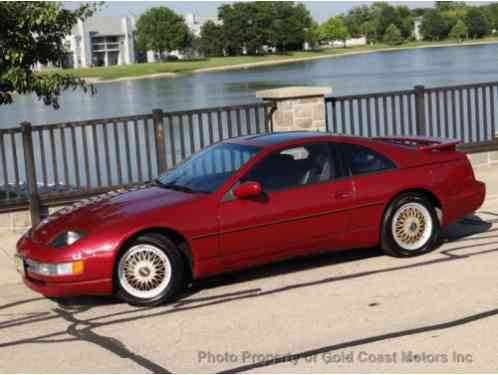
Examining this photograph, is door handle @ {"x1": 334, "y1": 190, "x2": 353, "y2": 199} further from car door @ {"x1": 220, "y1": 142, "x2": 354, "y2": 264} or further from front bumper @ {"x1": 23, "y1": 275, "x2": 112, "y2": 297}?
front bumper @ {"x1": 23, "y1": 275, "x2": 112, "y2": 297}

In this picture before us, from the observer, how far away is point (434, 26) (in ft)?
525

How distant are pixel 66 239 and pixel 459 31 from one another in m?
147

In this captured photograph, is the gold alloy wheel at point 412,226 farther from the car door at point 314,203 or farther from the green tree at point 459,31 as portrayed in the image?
the green tree at point 459,31

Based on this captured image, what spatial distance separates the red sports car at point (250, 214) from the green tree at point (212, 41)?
461ft

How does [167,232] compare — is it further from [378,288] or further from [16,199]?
[16,199]

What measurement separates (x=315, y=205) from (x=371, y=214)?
653 mm

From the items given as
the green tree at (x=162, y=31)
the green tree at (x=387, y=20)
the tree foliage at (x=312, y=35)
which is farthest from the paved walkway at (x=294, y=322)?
the green tree at (x=387, y=20)

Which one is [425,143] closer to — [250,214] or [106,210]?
[250,214]

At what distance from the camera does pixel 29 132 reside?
39.1ft

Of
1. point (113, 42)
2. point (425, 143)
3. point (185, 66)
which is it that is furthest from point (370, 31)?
point (425, 143)

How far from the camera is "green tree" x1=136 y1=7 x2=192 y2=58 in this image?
160 m

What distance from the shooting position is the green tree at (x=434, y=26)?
518ft

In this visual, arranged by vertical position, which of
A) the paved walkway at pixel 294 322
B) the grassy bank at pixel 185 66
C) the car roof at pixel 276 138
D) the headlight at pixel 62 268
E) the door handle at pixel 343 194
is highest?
the grassy bank at pixel 185 66

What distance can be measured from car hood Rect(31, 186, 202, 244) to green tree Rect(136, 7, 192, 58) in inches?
5951
